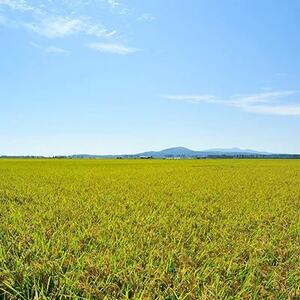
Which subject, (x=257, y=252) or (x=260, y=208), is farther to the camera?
(x=260, y=208)

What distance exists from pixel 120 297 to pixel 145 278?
18.0 inches

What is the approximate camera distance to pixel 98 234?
515 cm

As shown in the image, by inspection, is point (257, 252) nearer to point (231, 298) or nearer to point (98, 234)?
point (231, 298)

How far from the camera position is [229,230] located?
5941 mm

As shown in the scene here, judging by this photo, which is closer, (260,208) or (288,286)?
(288,286)

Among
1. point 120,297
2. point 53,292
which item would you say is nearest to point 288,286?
point 120,297

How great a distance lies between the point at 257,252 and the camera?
4.59m

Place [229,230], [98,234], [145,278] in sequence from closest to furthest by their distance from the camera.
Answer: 1. [145,278]
2. [98,234]
3. [229,230]

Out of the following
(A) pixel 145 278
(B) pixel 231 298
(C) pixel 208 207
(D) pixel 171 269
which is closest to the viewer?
(B) pixel 231 298

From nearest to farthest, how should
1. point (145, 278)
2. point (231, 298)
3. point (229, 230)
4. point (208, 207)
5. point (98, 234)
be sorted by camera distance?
point (231, 298) → point (145, 278) → point (98, 234) → point (229, 230) → point (208, 207)

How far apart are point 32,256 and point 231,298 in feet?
7.06

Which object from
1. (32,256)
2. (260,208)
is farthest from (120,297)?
(260,208)

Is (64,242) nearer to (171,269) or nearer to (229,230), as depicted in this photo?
(171,269)

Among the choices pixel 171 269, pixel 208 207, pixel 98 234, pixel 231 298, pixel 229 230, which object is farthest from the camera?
pixel 208 207
